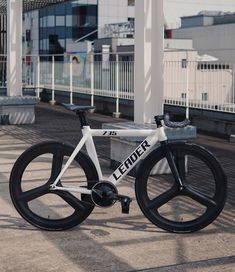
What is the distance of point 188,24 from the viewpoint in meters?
65.1

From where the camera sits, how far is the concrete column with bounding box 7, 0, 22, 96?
1354cm

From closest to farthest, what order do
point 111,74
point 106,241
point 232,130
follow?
point 106,241
point 232,130
point 111,74

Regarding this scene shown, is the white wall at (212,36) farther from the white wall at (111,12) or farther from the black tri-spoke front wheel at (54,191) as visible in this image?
the black tri-spoke front wheel at (54,191)

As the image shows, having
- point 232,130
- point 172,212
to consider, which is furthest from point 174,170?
point 232,130

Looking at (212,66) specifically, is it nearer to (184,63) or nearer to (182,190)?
(184,63)

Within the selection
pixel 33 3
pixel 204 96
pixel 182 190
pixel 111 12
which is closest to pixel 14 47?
pixel 204 96

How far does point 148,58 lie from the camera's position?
25.0 feet

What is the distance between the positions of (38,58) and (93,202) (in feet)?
51.4

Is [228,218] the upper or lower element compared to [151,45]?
lower

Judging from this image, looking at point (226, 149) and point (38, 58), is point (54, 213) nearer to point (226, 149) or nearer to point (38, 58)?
point (226, 149)

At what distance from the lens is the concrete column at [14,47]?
13539 millimetres

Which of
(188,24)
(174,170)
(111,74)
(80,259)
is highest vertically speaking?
(188,24)

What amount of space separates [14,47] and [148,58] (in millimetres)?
6705

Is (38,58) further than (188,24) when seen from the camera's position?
No
